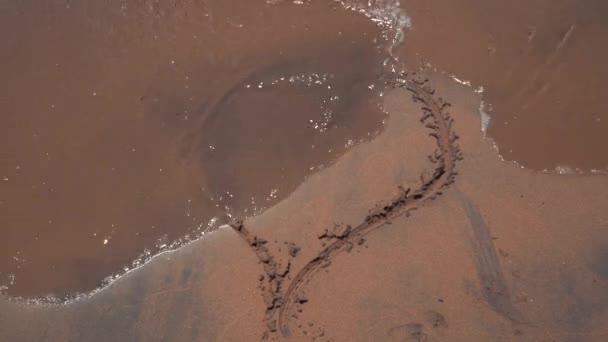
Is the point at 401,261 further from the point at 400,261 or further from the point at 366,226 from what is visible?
the point at 366,226

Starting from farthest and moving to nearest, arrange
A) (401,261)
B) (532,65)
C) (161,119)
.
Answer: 1. (161,119)
2. (532,65)
3. (401,261)

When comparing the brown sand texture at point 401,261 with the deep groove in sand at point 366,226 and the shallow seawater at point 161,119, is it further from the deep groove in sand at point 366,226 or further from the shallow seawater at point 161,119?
the shallow seawater at point 161,119

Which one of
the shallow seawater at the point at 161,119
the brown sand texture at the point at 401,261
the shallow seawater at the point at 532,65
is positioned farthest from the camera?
the shallow seawater at the point at 161,119

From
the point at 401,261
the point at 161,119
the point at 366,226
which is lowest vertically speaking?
the point at 401,261

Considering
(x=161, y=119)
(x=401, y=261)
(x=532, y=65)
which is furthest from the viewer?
(x=161, y=119)

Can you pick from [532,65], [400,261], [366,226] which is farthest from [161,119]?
[532,65]

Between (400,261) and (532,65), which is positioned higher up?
(532,65)

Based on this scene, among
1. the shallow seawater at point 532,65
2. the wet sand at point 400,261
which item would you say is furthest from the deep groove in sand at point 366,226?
the shallow seawater at point 532,65

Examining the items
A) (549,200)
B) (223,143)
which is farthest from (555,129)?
(223,143)

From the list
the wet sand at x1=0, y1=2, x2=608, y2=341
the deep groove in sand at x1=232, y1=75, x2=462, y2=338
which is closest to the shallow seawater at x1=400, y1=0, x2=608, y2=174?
the wet sand at x1=0, y1=2, x2=608, y2=341
